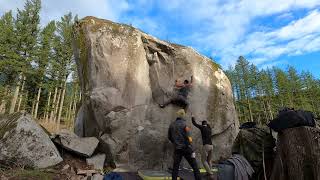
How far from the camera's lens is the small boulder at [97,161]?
9328 millimetres

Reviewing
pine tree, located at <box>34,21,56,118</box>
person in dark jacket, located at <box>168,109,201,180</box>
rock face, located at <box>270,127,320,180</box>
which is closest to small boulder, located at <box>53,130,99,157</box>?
person in dark jacket, located at <box>168,109,201,180</box>

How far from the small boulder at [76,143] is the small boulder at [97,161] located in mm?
198

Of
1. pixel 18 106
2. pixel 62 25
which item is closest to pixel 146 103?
pixel 18 106

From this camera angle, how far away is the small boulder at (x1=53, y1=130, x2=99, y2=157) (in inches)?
372

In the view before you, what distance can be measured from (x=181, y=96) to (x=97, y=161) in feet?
13.1

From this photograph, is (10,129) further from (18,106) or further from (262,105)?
(262,105)

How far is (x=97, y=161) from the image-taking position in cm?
948

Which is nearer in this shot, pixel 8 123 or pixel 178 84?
pixel 8 123

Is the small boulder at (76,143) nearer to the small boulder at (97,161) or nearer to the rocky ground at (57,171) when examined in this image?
the small boulder at (97,161)

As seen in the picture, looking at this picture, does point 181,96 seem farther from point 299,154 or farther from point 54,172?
point 299,154

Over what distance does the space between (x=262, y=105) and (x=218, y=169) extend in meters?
45.3

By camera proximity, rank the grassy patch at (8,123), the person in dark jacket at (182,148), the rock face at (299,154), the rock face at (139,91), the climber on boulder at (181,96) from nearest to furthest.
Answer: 1. the rock face at (299,154)
2. the person in dark jacket at (182,148)
3. the grassy patch at (8,123)
4. the rock face at (139,91)
5. the climber on boulder at (181,96)

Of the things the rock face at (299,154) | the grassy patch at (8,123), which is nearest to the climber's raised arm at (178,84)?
the rock face at (299,154)

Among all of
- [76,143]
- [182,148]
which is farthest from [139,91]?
[182,148]
